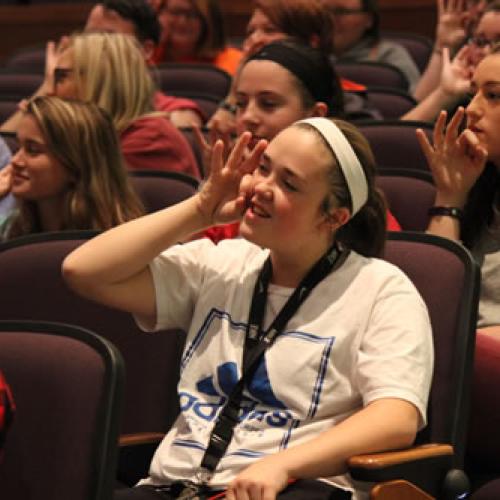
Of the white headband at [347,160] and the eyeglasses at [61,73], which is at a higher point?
the white headband at [347,160]

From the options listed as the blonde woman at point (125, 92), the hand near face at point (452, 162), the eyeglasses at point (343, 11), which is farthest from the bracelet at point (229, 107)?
the hand near face at point (452, 162)

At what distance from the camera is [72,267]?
2291 mm

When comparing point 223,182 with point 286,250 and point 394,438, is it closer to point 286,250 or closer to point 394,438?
point 286,250

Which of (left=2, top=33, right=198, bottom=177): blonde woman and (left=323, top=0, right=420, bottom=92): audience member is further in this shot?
(left=323, top=0, right=420, bottom=92): audience member

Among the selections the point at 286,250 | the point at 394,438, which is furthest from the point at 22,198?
the point at 394,438

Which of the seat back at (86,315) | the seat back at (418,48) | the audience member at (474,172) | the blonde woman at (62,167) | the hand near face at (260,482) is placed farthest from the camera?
the seat back at (418,48)

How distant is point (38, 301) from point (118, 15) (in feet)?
8.33

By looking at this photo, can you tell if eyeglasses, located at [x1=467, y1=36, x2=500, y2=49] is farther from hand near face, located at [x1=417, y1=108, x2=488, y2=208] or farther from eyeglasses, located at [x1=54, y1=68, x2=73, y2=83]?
eyeglasses, located at [x1=54, y1=68, x2=73, y2=83]

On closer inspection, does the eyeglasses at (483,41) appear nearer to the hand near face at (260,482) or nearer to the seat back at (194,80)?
the seat back at (194,80)

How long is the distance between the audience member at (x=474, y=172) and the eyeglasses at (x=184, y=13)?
8.46ft

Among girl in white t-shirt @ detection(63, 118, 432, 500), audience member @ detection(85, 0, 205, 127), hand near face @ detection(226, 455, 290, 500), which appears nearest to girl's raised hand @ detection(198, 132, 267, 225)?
girl in white t-shirt @ detection(63, 118, 432, 500)

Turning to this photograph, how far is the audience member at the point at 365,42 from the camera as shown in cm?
515

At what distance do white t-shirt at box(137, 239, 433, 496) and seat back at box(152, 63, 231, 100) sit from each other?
2.78 metres

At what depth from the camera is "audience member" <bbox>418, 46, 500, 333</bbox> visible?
109 inches
